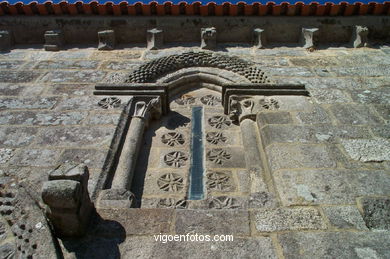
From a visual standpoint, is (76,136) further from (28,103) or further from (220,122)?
(220,122)

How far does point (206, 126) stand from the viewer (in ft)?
13.6

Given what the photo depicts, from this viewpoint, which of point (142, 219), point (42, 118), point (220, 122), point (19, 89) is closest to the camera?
point (142, 219)

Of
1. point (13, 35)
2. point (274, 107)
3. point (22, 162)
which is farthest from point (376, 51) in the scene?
point (13, 35)

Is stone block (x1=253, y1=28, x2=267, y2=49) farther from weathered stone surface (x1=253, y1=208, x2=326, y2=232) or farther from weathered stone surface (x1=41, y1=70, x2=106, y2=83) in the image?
weathered stone surface (x1=253, y1=208, x2=326, y2=232)

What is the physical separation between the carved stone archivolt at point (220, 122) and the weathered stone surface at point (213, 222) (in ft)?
5.78

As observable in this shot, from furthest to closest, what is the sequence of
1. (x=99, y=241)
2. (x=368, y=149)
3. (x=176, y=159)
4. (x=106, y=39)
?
(x=106, y=39)
(x=176, y=159)
(x=368, y=149)
(x=99, y=241)

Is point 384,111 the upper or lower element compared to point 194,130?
upper

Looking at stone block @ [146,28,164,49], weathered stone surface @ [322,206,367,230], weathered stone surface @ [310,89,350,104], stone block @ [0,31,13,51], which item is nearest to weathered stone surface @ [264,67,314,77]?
weathered stone surface @ [310,89,350,104]

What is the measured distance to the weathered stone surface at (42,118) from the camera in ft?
12.1

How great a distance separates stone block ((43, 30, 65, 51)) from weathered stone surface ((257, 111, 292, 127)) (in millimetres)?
3530

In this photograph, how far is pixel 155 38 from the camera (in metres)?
5.41

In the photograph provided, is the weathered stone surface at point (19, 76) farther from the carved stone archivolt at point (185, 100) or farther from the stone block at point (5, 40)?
the carved stone archivolt at point (185, 100)

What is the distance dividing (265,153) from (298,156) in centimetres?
34

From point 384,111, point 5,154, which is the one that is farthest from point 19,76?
point 384,111
